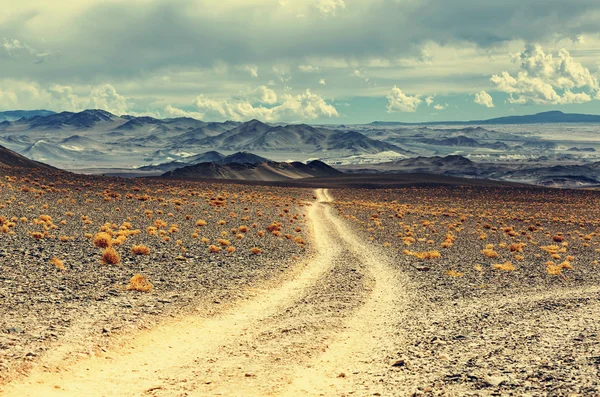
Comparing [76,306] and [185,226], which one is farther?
[185,226]

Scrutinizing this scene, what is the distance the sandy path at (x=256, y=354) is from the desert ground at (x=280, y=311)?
0.15 feet

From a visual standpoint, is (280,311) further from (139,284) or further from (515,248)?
(515,248)

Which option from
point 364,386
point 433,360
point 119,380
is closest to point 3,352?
point 119,380

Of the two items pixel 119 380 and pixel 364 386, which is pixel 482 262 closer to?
pixel 364 386

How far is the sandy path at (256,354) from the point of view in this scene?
9.91m

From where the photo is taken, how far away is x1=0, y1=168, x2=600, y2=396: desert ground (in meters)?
10.2

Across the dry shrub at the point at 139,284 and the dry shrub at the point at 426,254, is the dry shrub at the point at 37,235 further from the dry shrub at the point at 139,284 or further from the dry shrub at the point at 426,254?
the dry shrub at the point at 426,254

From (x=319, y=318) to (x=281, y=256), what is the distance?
1104cm

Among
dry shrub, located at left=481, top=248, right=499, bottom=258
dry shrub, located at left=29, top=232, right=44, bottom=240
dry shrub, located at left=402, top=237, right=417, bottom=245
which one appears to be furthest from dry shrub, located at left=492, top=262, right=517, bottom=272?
dry shrub, located at left=29, top=232, right=44, bottom=240

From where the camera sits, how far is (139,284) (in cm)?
1720

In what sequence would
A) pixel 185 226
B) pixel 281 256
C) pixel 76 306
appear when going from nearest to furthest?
pixel 76 306, pixel 281 256, pixel 185 226

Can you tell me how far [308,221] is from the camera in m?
43.4

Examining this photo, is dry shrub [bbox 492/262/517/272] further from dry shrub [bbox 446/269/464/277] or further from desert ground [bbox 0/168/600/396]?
dry shrub [bbox 446/269/464/277]

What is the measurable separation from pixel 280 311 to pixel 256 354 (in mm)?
4019
